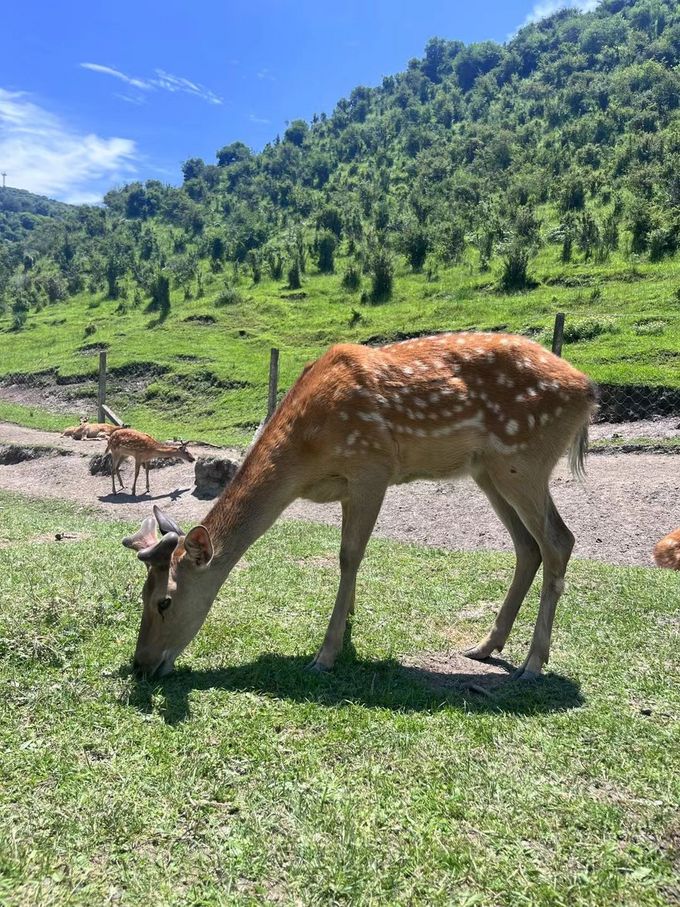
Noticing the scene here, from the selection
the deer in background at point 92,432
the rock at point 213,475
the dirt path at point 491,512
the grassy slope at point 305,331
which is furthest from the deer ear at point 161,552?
the deer in background at point 92,432

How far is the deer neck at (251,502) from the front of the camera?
15.8 feet

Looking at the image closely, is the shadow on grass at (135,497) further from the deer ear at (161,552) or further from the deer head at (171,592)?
the deer ear at (161,552)

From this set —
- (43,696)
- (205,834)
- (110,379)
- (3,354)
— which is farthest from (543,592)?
(3,354)

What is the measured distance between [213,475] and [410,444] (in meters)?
9.58

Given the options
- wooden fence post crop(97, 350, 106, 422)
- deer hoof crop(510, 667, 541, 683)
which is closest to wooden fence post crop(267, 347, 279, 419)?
wooden fence post crop(97, 350, 106, 422)

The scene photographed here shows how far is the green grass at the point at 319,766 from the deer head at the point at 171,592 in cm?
18

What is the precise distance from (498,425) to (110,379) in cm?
3310

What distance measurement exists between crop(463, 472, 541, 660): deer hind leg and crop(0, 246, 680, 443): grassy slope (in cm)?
1471

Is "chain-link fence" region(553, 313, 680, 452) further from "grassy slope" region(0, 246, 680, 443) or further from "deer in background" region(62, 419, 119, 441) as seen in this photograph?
"deer in background" region(62, 419, 119, 441)

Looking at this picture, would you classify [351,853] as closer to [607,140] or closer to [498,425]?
[498,425]

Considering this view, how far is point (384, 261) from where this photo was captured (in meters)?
46.4

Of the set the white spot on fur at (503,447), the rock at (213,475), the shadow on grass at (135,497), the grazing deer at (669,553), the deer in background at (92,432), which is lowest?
the deer in background at (92,432)

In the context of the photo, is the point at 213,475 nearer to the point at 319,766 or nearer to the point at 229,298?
the point at 319,766

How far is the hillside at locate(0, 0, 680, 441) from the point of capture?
1238 inches
